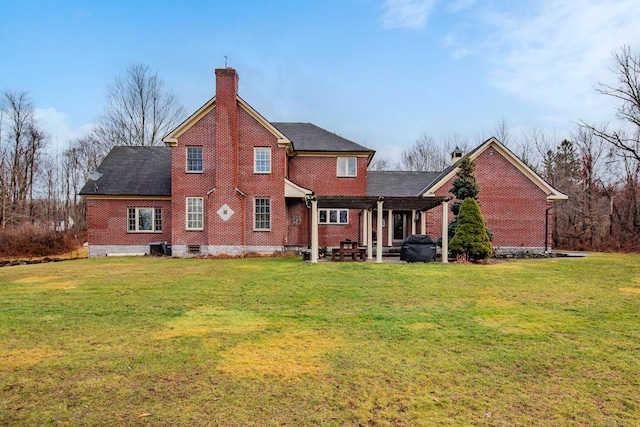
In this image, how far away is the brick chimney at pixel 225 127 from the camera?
1916 centimetres

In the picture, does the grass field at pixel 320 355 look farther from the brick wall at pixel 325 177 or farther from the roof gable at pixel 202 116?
the brick wall at pixel 325 177

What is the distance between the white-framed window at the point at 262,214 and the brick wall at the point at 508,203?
9.93 m

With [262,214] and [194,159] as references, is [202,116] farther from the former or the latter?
[262,214]

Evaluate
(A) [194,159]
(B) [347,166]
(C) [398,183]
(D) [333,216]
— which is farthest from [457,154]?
(A) [194,159]

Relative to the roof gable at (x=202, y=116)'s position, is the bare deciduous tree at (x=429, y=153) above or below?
above

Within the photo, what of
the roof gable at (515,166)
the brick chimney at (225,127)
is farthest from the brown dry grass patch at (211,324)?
the roof gable at (515,166)

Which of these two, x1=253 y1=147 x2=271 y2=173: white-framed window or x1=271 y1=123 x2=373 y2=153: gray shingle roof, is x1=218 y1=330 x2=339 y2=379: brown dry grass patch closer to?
x1=253 y1=147 x2=271 y2=173: white-framed window

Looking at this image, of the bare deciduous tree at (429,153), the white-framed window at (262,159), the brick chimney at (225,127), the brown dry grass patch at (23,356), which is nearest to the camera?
the brown dry grass patch at (23,356)

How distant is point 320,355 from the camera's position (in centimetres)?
512

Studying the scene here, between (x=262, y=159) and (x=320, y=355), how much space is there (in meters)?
15.9

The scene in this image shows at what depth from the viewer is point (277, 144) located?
19891mm

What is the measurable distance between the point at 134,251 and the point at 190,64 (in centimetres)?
1173

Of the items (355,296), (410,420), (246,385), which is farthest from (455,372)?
(355,296)

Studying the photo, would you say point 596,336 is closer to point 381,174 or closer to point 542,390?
point 542,390
